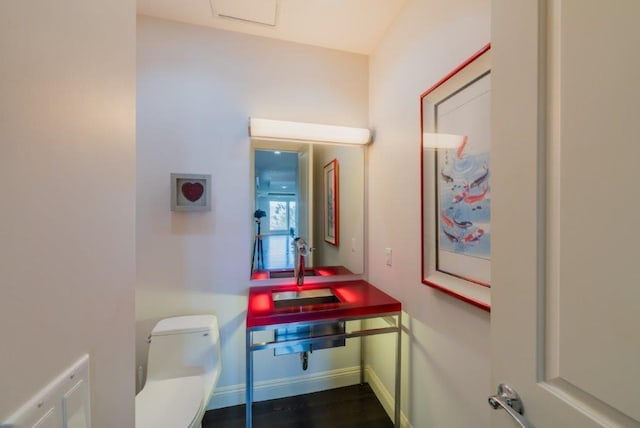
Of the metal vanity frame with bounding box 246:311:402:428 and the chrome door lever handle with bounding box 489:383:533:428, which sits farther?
the metal vanity frame with bounding box 246:311:402:428

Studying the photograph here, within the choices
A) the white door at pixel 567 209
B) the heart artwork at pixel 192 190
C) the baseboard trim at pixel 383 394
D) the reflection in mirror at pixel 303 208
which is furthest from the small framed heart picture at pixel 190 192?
the baseboard trim at pixel 383 394

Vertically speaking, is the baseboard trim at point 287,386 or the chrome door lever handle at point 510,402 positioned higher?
the chrome door lever handle at point 510,402

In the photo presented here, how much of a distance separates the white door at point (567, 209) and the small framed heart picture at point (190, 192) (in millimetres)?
1548

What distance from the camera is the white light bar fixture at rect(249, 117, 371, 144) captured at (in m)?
1.67

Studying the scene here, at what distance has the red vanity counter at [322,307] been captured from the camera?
1312 millimetres

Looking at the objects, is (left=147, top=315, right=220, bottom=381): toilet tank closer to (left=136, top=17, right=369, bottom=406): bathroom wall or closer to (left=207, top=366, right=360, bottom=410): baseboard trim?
(left=136, top=17, right=369, bottom=406): bathroom wall

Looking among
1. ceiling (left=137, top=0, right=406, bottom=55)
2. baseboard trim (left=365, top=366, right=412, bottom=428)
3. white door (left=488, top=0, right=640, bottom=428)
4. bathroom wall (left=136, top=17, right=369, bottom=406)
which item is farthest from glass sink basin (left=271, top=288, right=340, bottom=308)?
ceiling (left=137, top=0, right=406, bottom=55)

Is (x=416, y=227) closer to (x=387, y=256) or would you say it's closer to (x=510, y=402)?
(x=387, y=256)

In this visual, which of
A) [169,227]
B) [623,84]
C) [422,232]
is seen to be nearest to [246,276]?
[169,227]

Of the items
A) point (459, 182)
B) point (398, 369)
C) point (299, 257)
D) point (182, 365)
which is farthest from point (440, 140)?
point (182, 365)

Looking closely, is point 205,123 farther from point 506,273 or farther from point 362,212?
point 506,273

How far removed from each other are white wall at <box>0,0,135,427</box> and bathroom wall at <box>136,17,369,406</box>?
1.08 metres

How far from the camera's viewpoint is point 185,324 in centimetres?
150

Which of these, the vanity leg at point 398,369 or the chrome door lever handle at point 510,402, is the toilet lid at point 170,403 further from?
the chrome door lever handle at point 510,402
